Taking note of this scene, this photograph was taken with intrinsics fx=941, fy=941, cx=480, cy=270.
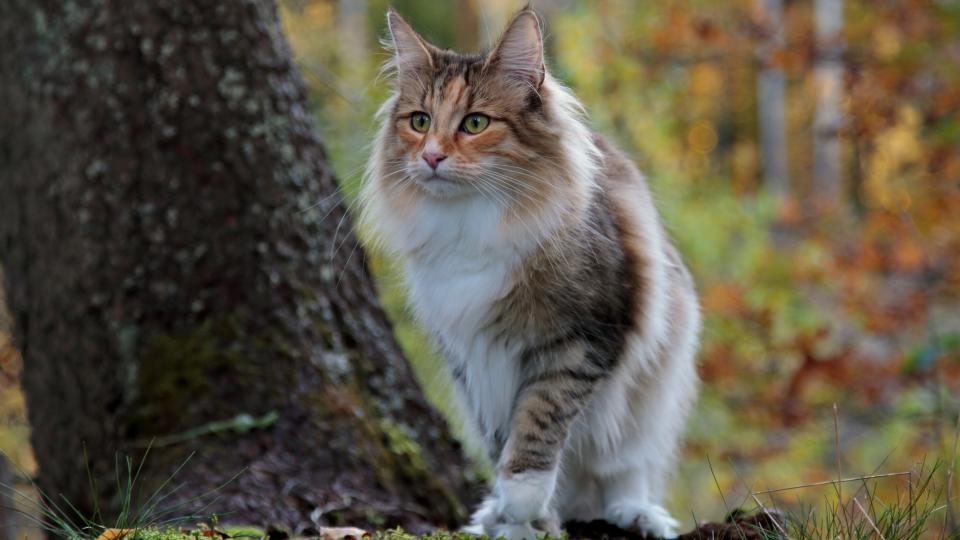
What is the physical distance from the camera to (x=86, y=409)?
346 centimetres

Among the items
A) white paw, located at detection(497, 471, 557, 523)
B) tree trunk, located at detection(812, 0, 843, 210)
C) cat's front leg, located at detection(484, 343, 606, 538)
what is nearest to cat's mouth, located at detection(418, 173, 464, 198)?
cat's front leg, located at detection(484, 343, 606, 538)

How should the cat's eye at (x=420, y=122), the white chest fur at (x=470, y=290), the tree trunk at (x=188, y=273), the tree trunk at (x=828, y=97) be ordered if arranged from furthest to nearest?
the tree trunk at (x=828, y=97) → the tree trunk at (x=188, y=273) → the cat's eye at (x=420, y=122) → the white chest fur at (x=470, y=290)

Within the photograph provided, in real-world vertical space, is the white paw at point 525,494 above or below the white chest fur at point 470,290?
below

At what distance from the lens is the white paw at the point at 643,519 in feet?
10.2

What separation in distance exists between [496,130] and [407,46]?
1.65ft

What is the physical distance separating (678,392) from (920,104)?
484cm

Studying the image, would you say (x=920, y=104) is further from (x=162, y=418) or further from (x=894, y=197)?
(x=162, y=418)

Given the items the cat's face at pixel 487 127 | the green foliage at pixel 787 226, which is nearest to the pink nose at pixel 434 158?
the cat's face at pixel 487 127

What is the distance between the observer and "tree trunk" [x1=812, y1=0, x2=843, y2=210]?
23.1ft

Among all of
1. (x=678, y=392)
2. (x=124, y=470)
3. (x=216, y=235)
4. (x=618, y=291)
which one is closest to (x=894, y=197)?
(x=678, y=392)

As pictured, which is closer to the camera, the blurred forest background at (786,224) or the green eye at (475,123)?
the green eye at (475,123)

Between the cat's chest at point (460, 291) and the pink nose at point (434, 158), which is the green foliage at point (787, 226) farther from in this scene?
the pink nose at point (434, 158)

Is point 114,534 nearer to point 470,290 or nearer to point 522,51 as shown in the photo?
point 470,290

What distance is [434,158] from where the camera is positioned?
2785 millimetres
